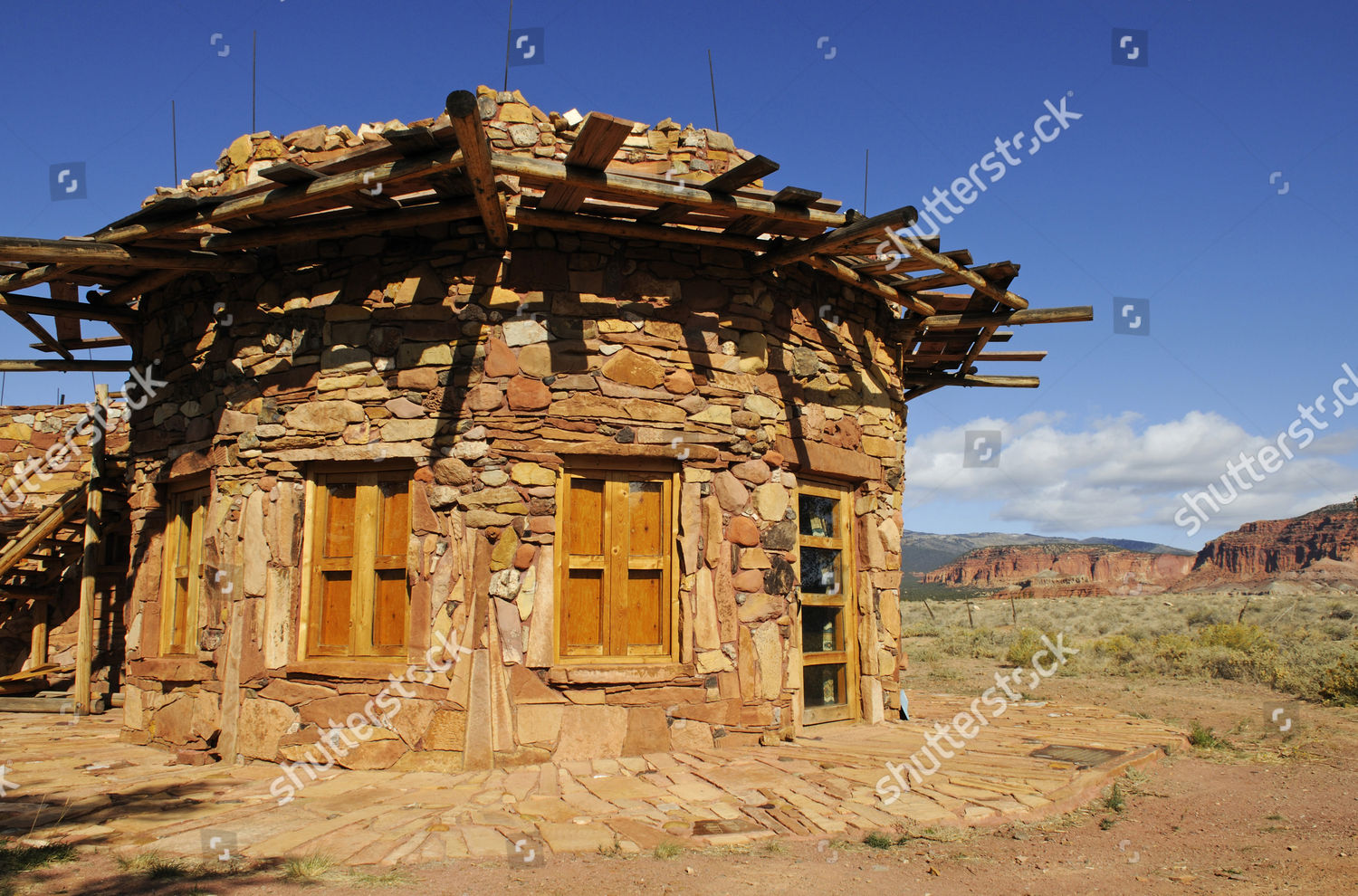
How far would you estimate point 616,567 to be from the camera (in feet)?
21.8

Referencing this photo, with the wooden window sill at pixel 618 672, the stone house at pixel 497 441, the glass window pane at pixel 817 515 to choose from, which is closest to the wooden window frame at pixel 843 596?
the glass window pane at pixel 817 515

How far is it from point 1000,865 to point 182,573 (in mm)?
6744

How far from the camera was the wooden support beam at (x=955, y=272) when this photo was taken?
6.81 m

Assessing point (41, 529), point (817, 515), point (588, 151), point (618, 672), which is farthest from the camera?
point (41, 529)

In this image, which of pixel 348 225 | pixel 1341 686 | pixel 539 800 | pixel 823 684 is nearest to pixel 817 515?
pixel 823 684

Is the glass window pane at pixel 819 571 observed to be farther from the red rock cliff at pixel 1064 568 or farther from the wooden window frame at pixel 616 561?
the red rock cliff at pixel 1064 568

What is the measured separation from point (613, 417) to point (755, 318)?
56.8 inches

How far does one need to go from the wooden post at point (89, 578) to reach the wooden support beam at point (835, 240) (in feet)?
24.4

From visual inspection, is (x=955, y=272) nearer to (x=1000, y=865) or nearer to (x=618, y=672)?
(x=618, y=672)

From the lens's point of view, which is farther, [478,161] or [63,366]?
[63,366]

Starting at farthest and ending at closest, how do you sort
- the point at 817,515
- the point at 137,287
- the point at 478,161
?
1. the point at 817,515
2. the point at 137,287
3. the point at 478,161

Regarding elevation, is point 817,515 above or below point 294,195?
below

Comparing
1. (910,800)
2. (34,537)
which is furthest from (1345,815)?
(34,537)

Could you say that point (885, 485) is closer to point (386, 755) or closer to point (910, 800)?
point (910, 800)
